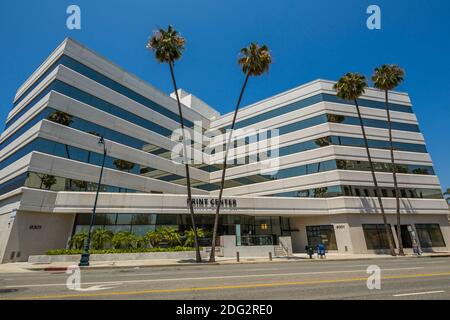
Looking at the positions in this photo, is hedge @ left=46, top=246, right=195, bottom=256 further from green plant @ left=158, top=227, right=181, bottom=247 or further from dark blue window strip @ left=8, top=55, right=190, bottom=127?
dark blue window strip @ left=8, top=55, right=190, bottom=127

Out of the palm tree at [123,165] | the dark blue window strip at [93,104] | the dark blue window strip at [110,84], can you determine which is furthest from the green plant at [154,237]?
the dark blue window strip at [110,84]

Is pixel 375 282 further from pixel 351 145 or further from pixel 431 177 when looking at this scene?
pixel 431 177

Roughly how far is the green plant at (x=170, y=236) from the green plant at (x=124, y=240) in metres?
2.75

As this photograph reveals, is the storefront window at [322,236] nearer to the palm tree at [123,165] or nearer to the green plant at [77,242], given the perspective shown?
the palm tree at [123,165]

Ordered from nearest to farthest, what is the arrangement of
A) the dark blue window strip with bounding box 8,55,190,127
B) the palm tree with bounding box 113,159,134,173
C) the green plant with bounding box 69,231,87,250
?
the green plant with bounding box 69,231,87,250 → the dark blue window strip with bounding box 8,55,190,127 → the palm tree with bounding box 113,159,134,173

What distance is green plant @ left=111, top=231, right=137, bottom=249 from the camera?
23.6 m

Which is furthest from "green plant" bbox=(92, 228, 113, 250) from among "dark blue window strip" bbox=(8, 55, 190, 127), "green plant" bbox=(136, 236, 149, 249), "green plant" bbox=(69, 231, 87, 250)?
"dark blue window strip" bbox=(8, 55, 190, 127)

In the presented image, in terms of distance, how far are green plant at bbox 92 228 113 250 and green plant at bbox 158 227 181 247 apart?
493 cm

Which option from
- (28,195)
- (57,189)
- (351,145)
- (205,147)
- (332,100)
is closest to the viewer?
(28,195)

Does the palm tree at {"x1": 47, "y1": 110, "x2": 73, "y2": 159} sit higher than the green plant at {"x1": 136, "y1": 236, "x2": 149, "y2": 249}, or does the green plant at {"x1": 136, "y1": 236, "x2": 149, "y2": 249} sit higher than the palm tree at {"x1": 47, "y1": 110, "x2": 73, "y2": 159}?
the palm tree at {"x1": 47, "y1": 110, "x2": 73, "y2": 159}

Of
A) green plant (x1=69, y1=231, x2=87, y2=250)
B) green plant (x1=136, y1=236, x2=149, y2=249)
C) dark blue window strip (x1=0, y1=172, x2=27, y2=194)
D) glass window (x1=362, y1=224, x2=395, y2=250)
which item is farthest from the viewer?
glass window (x1=362, y1=224, x2=395, y2=250)

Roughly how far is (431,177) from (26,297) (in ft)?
146
